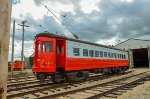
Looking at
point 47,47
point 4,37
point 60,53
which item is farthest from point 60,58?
point 4,37

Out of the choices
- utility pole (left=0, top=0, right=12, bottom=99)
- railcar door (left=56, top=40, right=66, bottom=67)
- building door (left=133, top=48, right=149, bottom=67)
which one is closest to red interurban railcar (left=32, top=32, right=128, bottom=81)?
railcar door (left=56, top=40, right=66, bottom=67)

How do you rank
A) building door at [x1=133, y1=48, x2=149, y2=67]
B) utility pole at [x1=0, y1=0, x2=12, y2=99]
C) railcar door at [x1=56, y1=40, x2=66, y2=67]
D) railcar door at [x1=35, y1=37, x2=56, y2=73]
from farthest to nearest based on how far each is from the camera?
building door at [x1=133, y1=48, x2=149, y2=67] < railcar door at [x1=56, y1=40, x2=66, y2=67] < railcar door at [x1=35, y1=37, x2=56, y2=73] < utility pole at [x1=0, y1=0, x2=12, y2=99]

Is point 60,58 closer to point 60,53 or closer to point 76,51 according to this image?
point 60,53

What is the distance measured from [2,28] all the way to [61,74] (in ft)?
42.2

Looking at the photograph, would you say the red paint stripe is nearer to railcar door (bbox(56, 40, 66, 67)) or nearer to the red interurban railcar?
the red interurban railcar

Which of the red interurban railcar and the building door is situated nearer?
the red interurban railcar

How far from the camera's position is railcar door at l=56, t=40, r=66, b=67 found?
51.6 ft

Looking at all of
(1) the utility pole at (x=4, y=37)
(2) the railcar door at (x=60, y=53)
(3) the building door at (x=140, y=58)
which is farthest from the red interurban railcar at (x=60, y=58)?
(3) the building door at (x=140, y=58)

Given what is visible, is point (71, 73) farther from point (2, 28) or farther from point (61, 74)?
point (2, 28)

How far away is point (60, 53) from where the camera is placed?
52.2 feet

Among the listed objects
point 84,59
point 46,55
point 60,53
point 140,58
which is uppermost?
point 140,58

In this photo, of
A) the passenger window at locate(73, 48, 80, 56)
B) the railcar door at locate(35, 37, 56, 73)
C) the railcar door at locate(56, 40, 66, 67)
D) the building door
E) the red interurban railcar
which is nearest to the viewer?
the railcar door at locate(35, 37, 56, 73)

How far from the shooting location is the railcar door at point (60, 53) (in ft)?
51.6

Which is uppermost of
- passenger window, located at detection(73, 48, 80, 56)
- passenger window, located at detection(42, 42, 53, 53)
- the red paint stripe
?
passenger window, located at detection(42, 42, 53, 53)
